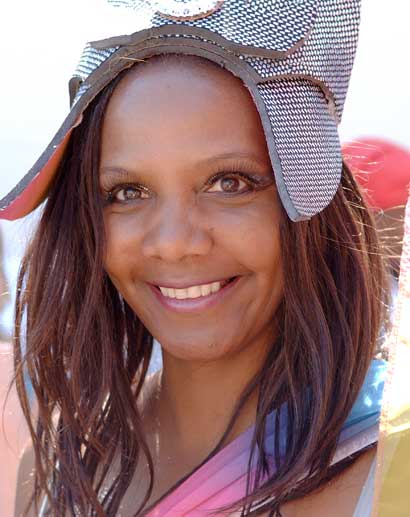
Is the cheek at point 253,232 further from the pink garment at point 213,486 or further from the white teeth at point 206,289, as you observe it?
the pink garment at point 213,486

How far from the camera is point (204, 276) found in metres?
1.60

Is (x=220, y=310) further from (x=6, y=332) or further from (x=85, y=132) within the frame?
(x=6, y=332)

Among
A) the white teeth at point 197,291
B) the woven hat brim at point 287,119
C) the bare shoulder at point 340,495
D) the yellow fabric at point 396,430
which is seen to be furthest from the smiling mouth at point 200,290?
the yellow fabric at point 396,430

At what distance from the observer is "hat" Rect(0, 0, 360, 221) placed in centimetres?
148

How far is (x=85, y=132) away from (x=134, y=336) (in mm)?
460

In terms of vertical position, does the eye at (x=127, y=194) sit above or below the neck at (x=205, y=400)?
above

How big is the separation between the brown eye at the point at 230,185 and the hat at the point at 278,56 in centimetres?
11

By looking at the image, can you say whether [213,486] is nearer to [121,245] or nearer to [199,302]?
[199,302]

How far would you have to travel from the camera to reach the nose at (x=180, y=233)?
5.06ft

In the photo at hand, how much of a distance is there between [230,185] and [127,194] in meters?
0.18

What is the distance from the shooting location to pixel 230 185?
1.58 metres

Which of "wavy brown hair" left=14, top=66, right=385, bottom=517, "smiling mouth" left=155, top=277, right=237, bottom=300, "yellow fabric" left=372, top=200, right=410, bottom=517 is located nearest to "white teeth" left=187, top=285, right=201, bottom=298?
"smiling mouth" left=155, top=277, right=237, bottom=300

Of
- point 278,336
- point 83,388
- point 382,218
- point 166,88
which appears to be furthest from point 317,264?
point 382,218

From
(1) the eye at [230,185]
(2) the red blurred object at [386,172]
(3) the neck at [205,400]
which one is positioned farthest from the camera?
(2) the red blurred object at [386,172]
